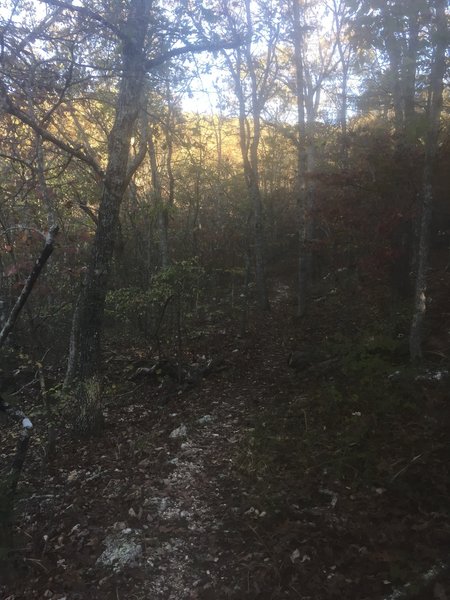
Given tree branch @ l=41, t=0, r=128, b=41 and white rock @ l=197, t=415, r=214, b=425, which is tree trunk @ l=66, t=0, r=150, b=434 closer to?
tree branch @ l=41, t=0, r=128, b=41

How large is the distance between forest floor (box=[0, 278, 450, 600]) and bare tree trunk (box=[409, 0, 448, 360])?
777 mm

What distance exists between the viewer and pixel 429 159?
A: 680cm

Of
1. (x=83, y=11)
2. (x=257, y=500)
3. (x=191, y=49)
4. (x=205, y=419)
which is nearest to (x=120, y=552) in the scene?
(x=257, y=500)

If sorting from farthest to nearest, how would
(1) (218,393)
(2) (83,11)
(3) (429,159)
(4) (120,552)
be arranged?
(1) (218,393)
(3) (429,159)
(2) (83,11)
(4) (120,552)

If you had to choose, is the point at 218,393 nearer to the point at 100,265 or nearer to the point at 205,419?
the point at 205,419

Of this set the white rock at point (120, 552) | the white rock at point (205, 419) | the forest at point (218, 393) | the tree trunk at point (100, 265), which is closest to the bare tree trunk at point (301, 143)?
the forest at point (218, 393)

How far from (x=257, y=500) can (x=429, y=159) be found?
18.6ft

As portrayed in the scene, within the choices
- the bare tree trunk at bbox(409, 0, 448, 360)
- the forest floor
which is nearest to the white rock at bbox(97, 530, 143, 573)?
the forest floor

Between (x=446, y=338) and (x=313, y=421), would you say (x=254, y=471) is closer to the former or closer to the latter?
(x=313, y=421)

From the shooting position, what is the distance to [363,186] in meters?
9.61

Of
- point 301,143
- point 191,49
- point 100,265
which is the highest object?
point 301,143

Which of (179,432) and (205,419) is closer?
(179,432)

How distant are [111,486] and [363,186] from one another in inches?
308

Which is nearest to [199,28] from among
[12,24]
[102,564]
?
[12,24]
